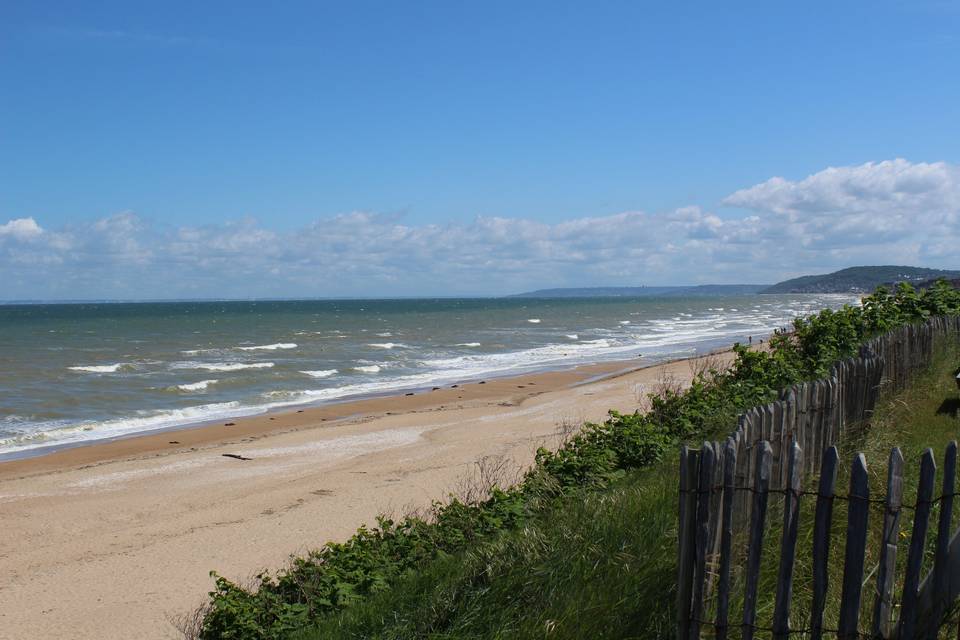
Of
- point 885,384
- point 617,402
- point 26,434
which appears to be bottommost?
point 26,434

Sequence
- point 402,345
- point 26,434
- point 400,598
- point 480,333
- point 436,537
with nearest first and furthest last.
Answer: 1. point 400,598
2. point 436,537
3. point 26,434
4. point 402,345
5. point 480,333

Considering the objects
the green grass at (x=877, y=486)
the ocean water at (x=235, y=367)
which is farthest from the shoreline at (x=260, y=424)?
the green grass at (x=877, y=486)

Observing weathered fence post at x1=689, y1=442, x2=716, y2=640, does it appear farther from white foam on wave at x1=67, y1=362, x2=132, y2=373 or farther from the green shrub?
white foam on wave at x1=67, y1=362, x2=132, y2=373

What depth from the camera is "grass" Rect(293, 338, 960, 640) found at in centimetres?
469

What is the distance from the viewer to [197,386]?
29438mm

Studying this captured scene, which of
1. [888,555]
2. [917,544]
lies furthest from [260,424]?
[917,544]

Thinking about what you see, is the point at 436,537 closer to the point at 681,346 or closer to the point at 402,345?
the point at 681,346

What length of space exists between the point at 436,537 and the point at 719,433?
303 cm

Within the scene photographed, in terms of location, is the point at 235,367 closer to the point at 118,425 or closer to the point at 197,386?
the point at 197,386

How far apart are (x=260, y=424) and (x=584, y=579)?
685 inches

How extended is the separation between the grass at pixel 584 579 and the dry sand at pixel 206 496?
3162mm

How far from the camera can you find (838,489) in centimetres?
617

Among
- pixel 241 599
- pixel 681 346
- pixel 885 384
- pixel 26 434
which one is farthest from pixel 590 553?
pixel 681 346

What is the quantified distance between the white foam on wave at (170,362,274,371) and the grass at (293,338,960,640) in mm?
30330
